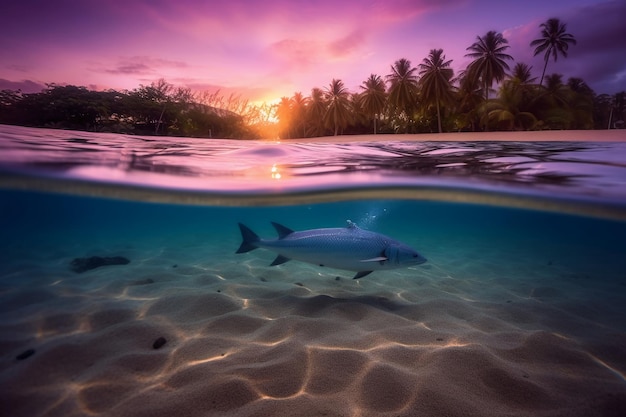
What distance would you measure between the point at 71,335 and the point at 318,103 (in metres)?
56.1

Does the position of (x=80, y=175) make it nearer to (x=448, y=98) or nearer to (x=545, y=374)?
(x=545, y=374)

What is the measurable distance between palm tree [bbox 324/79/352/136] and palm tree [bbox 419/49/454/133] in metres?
13.2

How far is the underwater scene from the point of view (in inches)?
128

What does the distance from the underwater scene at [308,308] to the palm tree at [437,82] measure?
36823 mm

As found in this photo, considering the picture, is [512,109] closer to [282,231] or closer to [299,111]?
[299,111]

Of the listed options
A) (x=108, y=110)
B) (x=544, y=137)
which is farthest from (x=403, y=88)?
(x=108, y=110)

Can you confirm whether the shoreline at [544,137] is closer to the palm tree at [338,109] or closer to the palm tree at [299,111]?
the palm tree at [338,109]

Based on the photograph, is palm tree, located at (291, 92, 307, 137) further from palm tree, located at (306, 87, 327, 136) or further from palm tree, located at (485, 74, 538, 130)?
palm tree, located at (485, 74, 538, 130)

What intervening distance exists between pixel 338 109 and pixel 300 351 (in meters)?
51.4

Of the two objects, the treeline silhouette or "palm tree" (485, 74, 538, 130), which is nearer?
the treeline silhouette

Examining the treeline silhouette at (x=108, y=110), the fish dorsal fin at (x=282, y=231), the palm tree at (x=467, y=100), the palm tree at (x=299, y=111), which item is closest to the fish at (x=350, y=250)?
the fish dorsal fin at (x=282, y=231)

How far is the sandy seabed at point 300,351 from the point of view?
3.12 m

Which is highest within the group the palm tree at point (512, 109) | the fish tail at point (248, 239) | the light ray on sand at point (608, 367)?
the palm tree at point (512, 109)

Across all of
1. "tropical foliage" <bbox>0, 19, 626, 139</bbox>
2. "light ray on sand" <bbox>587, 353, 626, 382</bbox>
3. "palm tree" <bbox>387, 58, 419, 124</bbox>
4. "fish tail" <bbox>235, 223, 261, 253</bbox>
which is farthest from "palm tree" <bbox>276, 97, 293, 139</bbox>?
"light ray on sand" <bbox>587, 353, 626, 382</bbox>
